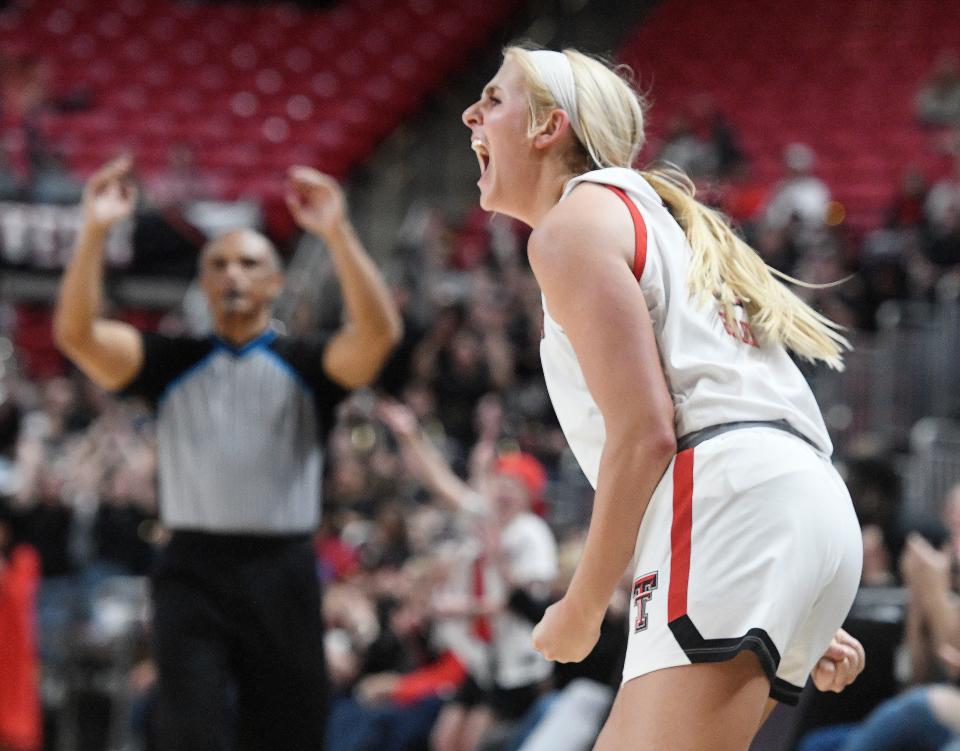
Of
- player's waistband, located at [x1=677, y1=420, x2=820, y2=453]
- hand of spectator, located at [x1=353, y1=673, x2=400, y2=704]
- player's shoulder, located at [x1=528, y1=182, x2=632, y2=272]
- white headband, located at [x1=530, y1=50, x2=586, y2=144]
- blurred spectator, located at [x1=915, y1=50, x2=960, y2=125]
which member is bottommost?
hand of spectator, located at [x1=353, y1=673, x2=400, y2=704]

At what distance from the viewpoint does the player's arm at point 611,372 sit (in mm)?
2322

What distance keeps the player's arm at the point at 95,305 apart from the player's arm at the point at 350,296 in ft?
2.00

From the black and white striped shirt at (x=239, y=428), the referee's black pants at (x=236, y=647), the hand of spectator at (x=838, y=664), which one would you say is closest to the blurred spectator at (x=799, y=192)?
the black and white striped shirt at (x=239, y=428)

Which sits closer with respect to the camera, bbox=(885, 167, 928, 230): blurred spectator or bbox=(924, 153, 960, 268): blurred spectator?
bbox=(924, 153, 960, 268): blurred spectator

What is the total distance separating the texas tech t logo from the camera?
2367mm

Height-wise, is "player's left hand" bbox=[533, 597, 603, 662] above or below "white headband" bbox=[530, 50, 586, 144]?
below

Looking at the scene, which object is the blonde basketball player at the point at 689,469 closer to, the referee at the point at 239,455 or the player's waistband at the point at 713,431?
the player's waistband at the point at 713,431

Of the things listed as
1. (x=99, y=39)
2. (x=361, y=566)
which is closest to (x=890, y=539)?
(x=361, y=566)

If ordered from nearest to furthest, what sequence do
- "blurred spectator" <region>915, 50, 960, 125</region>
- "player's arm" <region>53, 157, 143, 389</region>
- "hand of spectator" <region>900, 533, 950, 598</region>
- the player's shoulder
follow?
the player's shoulder → "hand of spectator" <region>900, 533, 950, 598</region> → "player's arm" <region>53, 157, 143, 389</region> → "blurred spectator" <region>915, 50, 960, 125</region>

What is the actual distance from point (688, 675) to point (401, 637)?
5.77 m

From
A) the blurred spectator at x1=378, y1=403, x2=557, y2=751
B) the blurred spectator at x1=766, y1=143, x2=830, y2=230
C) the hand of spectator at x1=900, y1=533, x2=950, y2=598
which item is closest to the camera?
the hand of spectator at x1=900, y1=533, x2=950, y2=598

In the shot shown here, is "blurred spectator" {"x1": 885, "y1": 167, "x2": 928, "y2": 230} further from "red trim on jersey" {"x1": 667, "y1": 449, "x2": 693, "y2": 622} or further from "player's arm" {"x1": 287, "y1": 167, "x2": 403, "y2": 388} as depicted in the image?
"red trim on jersey" {"x1": 667, "y1": 449, "x2": 693, "y2": 622}

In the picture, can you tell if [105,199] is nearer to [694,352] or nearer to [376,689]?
[694,352]

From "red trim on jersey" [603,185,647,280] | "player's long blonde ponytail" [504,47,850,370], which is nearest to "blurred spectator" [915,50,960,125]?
"player's long blonde ponytail" [504,47,850,370]
